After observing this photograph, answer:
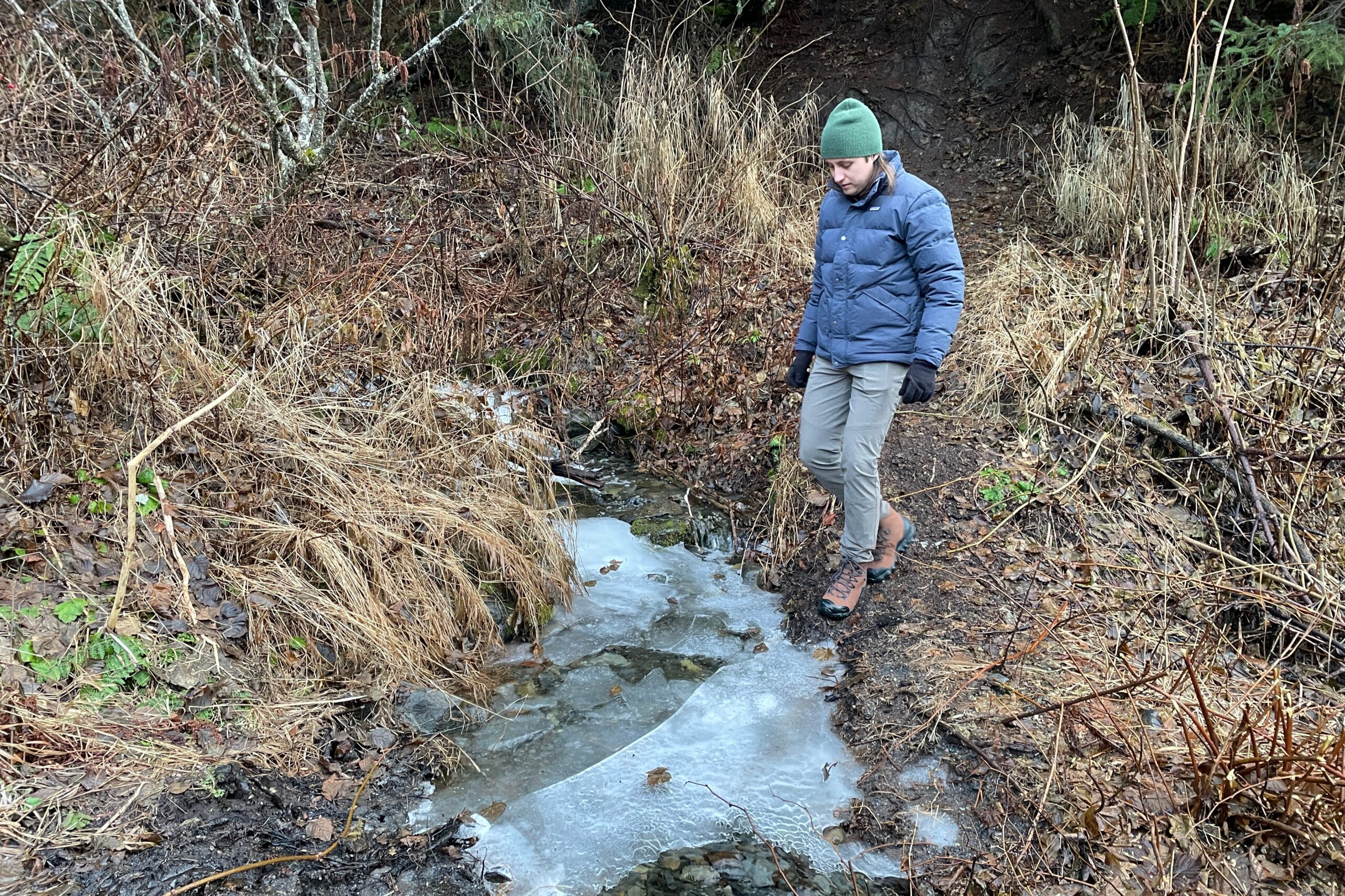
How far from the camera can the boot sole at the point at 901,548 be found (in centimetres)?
448

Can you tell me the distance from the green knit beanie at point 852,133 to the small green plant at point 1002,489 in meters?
2.19

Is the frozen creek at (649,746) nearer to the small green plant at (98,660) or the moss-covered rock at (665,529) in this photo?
the moss-covered rock at (665,529)

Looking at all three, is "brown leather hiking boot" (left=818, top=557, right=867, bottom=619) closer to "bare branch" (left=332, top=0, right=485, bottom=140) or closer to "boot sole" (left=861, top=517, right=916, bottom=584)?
"boot sole" (left=861, top=517, right=916, bottom=584)

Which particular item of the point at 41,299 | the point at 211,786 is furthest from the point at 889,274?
the point at 41,299

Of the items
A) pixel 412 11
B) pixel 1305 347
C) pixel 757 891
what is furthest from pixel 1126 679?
pixel 412 11

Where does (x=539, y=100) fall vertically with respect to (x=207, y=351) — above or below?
above

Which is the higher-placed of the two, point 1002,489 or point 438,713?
point 1002,489

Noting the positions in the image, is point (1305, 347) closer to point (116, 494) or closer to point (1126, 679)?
point (1126, 679)

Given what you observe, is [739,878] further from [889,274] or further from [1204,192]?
[1204,192]

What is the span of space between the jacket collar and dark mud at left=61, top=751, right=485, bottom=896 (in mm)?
2934

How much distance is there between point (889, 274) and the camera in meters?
3.70

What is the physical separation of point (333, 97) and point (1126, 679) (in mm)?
6982

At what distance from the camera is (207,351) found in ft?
14.2

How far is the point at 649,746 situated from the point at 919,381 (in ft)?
6.26
